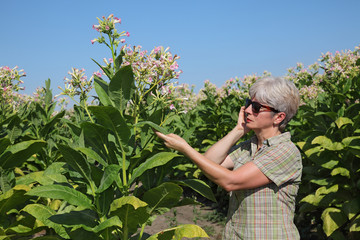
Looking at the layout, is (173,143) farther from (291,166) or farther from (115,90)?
(291,166)

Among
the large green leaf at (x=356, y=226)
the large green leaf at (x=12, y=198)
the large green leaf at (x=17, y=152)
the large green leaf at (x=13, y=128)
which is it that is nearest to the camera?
the large green leaf at (x=12, y=198)

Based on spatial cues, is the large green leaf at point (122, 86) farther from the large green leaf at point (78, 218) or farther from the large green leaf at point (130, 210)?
the large green leaf at point (78, 218)

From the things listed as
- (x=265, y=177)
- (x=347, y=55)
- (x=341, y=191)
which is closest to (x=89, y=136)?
(x=265, y=177)

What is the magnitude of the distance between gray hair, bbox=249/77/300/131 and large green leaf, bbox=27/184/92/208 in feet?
4.45

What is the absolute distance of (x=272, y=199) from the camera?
2.40 metres

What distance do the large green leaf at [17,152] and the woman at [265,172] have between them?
1719mm

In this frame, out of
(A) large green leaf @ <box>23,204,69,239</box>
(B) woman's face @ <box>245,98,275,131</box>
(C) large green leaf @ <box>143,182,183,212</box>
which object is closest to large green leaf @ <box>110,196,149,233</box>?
(C) large green leaf @ <box>143,182,183,212</box>

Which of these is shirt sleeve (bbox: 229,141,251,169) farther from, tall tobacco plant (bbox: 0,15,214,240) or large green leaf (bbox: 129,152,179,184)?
large green leaf (bbox: 129,152,179,184)

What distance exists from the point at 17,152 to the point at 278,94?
2.46m

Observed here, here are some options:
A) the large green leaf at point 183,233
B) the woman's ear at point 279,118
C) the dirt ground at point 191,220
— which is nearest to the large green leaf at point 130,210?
the large green leaf at point 183,233

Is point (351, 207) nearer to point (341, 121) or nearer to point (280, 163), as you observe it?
point (341, 121)

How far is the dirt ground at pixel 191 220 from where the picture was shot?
5676mm

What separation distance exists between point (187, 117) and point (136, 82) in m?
4.99

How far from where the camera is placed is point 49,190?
2.26 m
